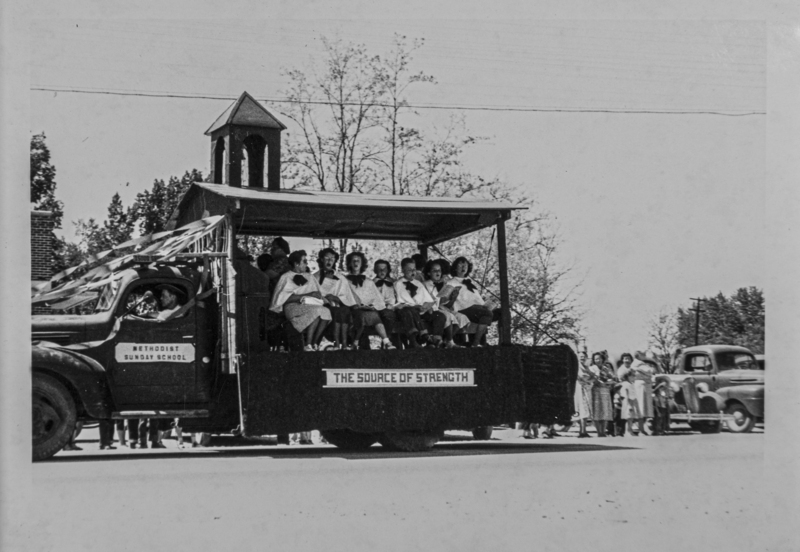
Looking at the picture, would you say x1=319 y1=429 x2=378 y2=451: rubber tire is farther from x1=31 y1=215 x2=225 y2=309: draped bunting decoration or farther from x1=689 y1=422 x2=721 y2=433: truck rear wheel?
x1=689 y1=422 x2=721 y2=433: truck rear wheel

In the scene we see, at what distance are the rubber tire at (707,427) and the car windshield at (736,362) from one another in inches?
41.7

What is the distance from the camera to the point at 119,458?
985 cm

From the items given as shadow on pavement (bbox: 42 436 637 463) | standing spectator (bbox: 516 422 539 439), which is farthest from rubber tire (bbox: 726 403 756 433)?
shadow on pavement (bbox: 42 436 637 463)

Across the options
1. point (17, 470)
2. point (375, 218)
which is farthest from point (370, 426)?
point (17, 470)

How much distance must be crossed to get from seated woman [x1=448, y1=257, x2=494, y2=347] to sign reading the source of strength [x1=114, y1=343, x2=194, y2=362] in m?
3.16

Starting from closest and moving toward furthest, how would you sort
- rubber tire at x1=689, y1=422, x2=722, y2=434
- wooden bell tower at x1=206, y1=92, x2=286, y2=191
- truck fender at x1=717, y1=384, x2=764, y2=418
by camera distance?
wooden bell tower at x1=206, y1=92, x2=286, y2=191 → truck fender at x1=717, y1=384, x2=764, y2=418 → rubber tire at x1=689, y1=422, x2=722, y2=434

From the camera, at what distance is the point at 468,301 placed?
1127 centimetres

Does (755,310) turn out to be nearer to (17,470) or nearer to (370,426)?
(370,426)

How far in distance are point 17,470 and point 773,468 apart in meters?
7.26

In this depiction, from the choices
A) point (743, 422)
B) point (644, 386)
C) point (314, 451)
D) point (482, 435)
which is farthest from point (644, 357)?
point (314, 451)

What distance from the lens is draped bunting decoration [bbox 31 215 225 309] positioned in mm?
9578

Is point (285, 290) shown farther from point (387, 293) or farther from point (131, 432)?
point (131, 432)

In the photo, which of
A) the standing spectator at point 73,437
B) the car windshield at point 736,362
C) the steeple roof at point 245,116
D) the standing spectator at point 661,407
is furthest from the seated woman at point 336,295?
the car windshield at point 736,362

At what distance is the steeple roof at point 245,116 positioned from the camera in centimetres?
1195
